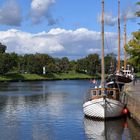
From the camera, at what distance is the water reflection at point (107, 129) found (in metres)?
40.8

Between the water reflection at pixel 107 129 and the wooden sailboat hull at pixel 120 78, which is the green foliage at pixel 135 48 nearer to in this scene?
the water reflection at pixel 107 129

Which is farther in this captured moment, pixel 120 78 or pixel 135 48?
pixel 120 78

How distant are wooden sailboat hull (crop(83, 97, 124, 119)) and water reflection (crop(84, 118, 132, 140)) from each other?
0.73 meters

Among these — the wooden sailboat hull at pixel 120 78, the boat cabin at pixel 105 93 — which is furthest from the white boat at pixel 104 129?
the wooden sailboat hull at pixel 120 78

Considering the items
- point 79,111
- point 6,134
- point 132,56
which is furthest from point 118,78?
point 6,134

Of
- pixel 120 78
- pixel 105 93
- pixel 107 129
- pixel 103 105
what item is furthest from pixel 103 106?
pixel 120 78

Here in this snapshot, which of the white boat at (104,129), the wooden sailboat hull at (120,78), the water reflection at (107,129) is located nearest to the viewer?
the water reflection at (107,129)

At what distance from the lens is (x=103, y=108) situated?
47875mm

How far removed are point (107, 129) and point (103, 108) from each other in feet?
12.3

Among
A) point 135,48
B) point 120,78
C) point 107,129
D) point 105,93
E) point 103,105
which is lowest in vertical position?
point 107,129

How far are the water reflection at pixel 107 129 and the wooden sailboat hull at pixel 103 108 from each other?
0.73 meters

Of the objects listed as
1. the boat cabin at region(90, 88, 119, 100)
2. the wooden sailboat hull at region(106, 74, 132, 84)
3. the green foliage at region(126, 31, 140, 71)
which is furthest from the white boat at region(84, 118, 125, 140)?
the wooden sailboat hull at region(106, 74, 132, 84)

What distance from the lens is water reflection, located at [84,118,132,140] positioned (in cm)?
4081

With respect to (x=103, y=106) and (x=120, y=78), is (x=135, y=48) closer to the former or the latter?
(x=103, y=106)
